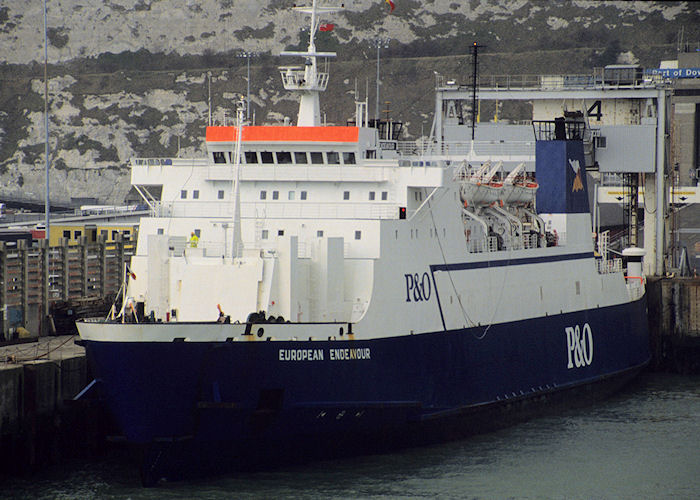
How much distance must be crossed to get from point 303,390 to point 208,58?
72.1 metres

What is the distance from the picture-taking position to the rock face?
3337 inches

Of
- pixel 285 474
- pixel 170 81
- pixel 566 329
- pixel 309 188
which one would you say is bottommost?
pixel 285 474

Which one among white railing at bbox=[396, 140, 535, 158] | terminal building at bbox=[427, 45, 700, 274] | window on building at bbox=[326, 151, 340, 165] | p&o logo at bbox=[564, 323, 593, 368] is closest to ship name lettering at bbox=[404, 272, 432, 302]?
window on building at bbox=[326, 151, 340, 165]

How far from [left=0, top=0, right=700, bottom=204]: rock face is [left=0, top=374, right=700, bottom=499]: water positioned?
57.1 meters

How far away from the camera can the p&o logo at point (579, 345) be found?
31.9 meters

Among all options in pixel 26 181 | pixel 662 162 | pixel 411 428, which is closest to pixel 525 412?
pixel 411 428

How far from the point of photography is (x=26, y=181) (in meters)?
83.4

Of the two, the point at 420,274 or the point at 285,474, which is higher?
the point at 420,274

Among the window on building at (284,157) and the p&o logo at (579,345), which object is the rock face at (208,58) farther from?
the window on building at (284,157)

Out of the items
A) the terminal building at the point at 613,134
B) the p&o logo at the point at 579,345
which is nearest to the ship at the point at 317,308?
the p&o logo at the point at 579,345

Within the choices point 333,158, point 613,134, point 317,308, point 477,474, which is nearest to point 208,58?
point 613,134

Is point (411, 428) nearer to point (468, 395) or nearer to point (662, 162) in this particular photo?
point (468, 395)

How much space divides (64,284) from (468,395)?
10550 millimetres

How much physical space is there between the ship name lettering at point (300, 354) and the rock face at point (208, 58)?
59514mm
